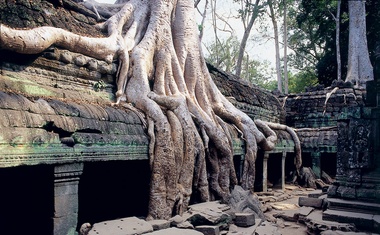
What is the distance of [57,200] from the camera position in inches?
150

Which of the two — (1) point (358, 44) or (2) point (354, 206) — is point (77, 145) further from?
(1) point (358, 44)

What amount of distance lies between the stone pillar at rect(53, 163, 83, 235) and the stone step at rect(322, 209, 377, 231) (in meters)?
3.77

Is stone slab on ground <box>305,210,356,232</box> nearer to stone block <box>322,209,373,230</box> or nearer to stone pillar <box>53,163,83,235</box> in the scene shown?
stone block <box>322,209,373,230</box>

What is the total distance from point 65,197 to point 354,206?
169 inches

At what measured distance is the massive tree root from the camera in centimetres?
511

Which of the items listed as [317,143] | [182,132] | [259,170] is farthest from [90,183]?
[317,143]

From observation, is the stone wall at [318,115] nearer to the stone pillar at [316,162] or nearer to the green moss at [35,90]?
the stone pillar at [316,162]

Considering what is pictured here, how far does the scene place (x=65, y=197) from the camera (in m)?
3.90

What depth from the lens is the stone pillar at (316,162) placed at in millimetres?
10844

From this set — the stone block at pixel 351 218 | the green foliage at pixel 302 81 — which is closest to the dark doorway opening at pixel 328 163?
the stone block at pixel 351 218

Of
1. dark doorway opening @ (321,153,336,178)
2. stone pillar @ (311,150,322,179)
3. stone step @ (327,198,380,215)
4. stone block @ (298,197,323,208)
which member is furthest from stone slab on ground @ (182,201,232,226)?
dark doorway opening @ (321,153,336,178)

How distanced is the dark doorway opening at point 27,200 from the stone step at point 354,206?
4.29 metres

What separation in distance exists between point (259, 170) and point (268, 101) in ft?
13.4

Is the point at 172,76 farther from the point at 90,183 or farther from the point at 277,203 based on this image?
the point at 277,203
